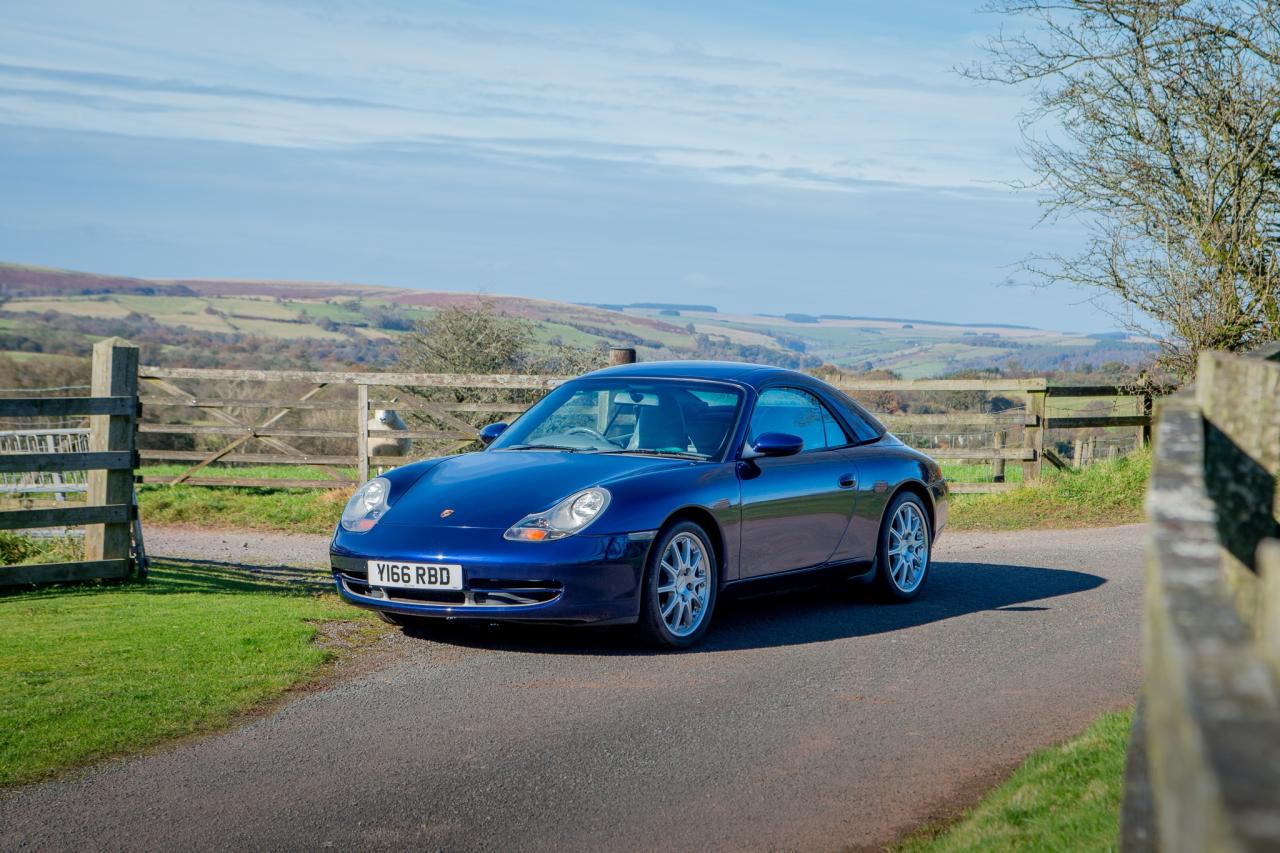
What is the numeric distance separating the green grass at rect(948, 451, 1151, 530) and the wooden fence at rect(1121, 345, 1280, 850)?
13607mm

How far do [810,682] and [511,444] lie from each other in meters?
2.87

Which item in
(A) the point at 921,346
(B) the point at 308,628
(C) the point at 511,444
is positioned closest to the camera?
(B) the point at 308,628

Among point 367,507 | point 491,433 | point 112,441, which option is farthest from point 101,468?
point 367,507

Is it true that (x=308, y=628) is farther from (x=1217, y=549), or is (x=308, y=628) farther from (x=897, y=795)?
(x=1217, y=549)

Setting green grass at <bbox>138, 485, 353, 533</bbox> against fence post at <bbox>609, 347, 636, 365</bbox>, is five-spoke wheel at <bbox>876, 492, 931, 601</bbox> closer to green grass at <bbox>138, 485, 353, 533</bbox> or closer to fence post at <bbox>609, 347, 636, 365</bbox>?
fence post at <bbox>609, 347, 636, 365</bbox>

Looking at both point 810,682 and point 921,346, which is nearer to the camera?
point 810,682

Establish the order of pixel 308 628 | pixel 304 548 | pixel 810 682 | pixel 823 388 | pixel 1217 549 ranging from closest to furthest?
1. pixel 1217 549
2. pixel 810 682
3. pixel 308 628
4. pixel 823 388
5. pixel 304 548

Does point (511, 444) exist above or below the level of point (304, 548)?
above

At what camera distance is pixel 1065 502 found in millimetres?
17516

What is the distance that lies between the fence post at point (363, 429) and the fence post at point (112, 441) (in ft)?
26.1

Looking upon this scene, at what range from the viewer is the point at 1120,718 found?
6191mm

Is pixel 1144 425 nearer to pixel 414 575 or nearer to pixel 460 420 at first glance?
pixel 460 420

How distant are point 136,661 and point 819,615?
14.6 ft

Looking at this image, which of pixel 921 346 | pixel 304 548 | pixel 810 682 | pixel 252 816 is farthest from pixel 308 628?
pixel 921 346
